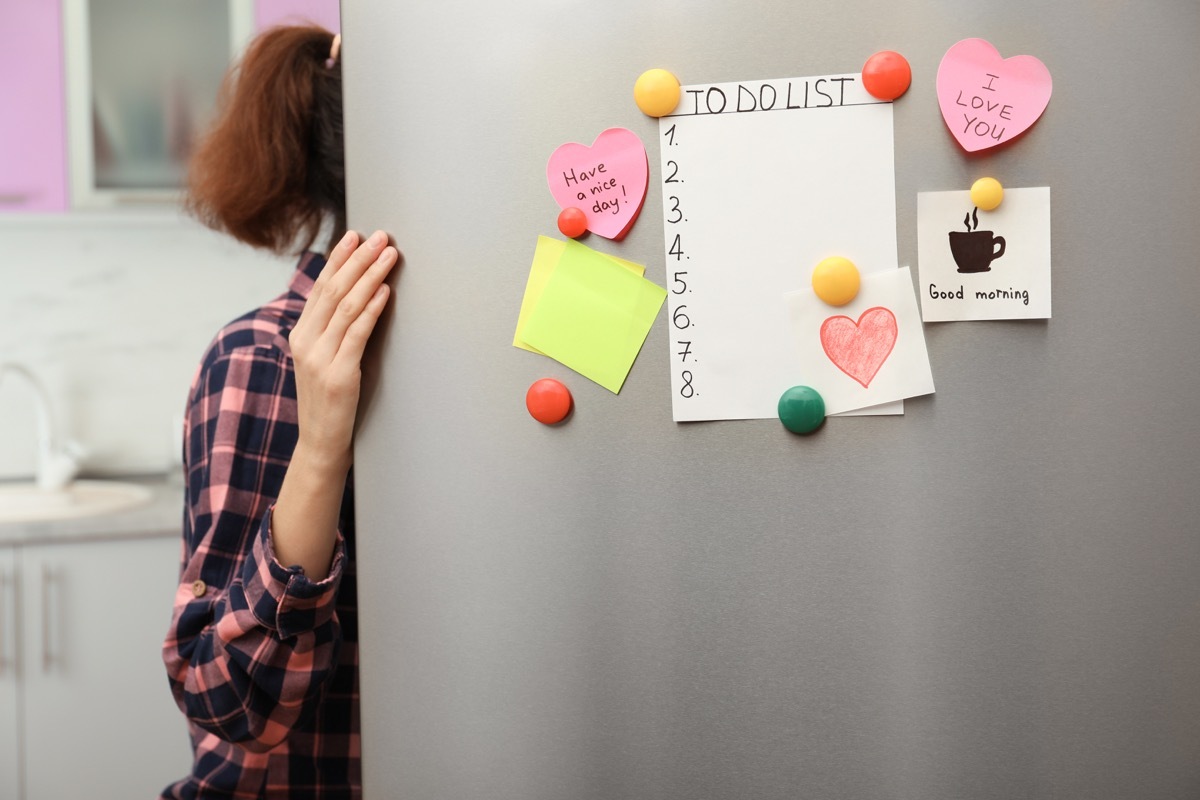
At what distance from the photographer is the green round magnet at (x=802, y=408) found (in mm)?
581

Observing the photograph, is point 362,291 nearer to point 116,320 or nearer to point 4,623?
point 4,623

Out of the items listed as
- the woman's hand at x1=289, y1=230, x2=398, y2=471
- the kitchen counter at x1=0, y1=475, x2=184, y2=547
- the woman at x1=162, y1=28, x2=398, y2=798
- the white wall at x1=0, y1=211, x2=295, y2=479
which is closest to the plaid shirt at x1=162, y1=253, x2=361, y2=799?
the woman at x1=162, y1=28, x2=398, y2=798

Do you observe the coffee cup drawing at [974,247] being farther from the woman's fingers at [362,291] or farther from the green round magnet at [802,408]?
the woman's fingers at [362,291]

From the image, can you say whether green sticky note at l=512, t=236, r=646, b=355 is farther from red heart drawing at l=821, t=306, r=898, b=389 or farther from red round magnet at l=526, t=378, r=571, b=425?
red heart drawing at l=821, t=306, r=898, b=389

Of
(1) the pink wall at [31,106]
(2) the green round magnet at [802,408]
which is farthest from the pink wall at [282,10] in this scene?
(2) the green round magnet at [802,408]

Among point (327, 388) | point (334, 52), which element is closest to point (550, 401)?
point (327, 388)

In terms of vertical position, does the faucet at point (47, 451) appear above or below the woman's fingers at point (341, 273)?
below

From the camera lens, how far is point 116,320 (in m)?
Result: 2.19

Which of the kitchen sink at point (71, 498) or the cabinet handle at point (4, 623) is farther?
the kitchen sink at point (71, 498)

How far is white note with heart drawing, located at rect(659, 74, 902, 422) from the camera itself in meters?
0.58

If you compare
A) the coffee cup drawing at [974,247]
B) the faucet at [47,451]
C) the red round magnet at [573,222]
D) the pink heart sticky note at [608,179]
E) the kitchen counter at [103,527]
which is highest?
the pink heart sticky note at [608,179]

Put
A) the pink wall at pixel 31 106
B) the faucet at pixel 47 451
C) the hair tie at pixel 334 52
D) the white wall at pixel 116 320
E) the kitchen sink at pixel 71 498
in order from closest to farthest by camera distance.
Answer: the hair tie at pixel 334 52 < the pink wall at pixel 31 106 < the kitchen sink at pixel 71 498 < the faucet at pixel 47 451 < the white wall at pixel 116 320

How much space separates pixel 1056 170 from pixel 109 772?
72.2 inches

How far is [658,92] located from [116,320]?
6.53ft
